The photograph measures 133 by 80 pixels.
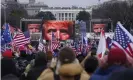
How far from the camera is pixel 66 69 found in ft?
17.0

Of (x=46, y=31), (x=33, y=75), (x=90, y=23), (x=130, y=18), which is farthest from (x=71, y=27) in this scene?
(x=33, y=75)

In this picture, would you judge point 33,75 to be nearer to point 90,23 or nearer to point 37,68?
point 37,68

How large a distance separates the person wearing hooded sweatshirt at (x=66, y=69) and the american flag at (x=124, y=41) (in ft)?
8.80

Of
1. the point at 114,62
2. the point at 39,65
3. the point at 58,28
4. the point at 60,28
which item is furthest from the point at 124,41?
the point at 60,28

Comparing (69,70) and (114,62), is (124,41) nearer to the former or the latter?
(114,62)

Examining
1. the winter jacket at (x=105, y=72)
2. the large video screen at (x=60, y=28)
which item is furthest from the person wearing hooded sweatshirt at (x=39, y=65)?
the large video screen at (x=60, y=28)

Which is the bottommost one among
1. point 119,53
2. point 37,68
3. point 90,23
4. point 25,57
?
point 90,23

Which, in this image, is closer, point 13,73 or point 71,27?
point 13,73

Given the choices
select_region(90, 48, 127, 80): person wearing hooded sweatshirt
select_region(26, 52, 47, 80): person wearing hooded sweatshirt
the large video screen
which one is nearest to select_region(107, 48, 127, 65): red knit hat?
select_region(90, 48, 127, 80): person wearing hooded sweatshirt

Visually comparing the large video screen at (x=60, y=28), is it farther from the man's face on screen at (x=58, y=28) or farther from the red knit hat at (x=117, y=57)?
the red knit hat at (x=117, y=57)

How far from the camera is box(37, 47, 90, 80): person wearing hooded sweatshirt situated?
519 cm

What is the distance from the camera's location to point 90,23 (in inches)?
4075

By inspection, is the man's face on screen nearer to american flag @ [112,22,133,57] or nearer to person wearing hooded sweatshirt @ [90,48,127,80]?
american flag @ [112,22,133,57]

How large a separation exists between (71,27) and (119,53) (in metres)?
53.5
